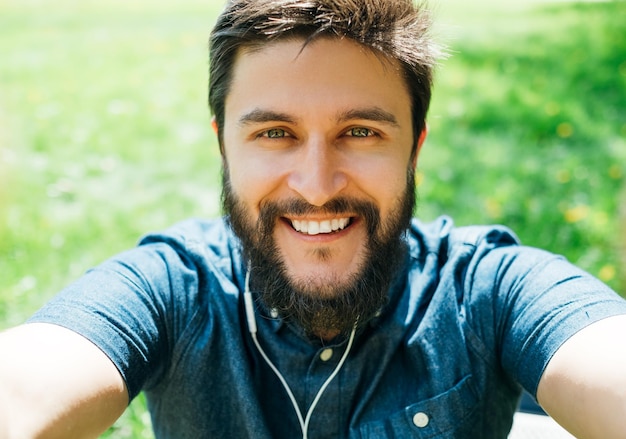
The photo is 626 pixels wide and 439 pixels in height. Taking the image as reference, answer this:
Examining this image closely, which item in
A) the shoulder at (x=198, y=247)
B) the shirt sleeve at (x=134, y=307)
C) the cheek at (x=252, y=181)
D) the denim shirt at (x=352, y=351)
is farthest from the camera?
the shoulder at (x=198, y=247)

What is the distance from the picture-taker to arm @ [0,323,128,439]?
1.52 m

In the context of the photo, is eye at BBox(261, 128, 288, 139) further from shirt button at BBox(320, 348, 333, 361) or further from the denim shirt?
shirt button at BBox(320, 348, 333, 361)

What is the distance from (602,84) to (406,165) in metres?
4.52

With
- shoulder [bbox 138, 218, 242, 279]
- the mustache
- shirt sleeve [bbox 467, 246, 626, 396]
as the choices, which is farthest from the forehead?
shirt sleeve [bbox 467, 246, 626, 396]

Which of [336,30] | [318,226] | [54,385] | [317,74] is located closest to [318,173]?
[318,226]

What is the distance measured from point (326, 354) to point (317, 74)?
2.73 feet

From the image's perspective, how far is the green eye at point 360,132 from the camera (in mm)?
2016

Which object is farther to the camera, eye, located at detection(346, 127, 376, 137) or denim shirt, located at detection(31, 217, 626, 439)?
eye, located at detection(346, 127, 376, 137)

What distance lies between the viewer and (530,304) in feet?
6.14

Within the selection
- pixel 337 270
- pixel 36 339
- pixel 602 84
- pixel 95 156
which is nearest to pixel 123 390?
pixel 36 339

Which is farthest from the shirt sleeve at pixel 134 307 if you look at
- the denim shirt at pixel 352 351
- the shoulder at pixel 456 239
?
the shoulder at pixel 456 239

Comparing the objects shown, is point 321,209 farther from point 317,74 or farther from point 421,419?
point 421,419

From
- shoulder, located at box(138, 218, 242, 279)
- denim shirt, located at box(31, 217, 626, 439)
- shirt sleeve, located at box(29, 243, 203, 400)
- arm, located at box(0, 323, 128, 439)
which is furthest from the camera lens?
shoulder, located at box(138, 218, 242, 279)

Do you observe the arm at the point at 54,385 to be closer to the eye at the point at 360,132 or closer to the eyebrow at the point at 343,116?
the eyebrow at the point at 343,116
